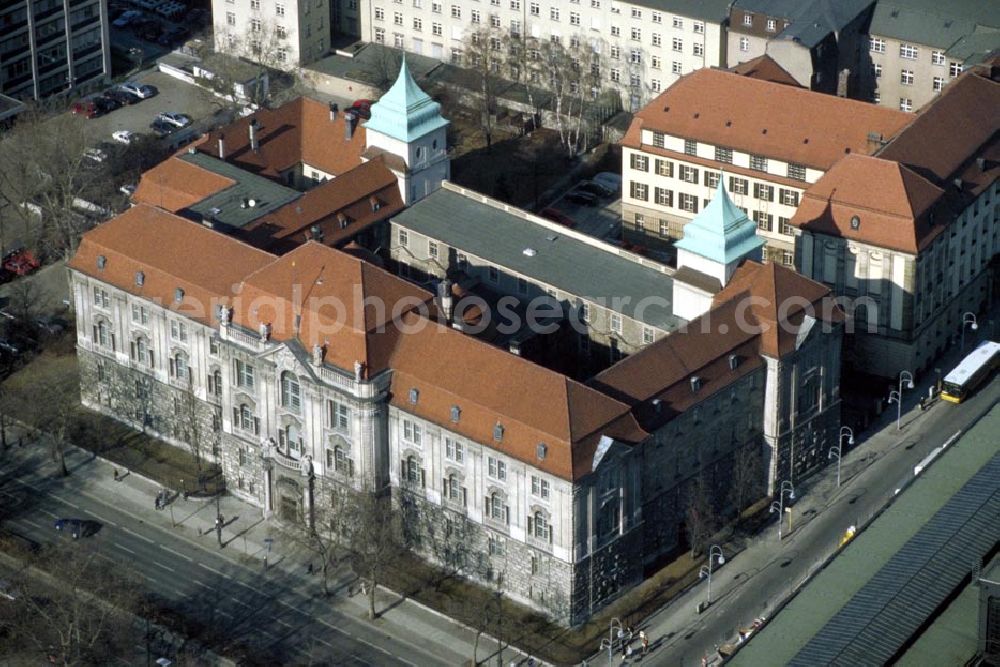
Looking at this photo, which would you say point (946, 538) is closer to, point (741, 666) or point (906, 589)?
point (906, 589)

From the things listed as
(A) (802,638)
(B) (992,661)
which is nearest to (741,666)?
(A) (802,638)

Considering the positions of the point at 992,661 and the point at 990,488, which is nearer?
the point at 992,661

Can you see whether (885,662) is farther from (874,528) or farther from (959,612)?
(874,528)

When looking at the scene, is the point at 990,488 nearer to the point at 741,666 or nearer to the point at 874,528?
the point at 874,528

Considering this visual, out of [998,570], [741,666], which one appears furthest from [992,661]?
Answer: [741,666]

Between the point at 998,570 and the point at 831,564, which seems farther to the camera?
the point at 831,564
